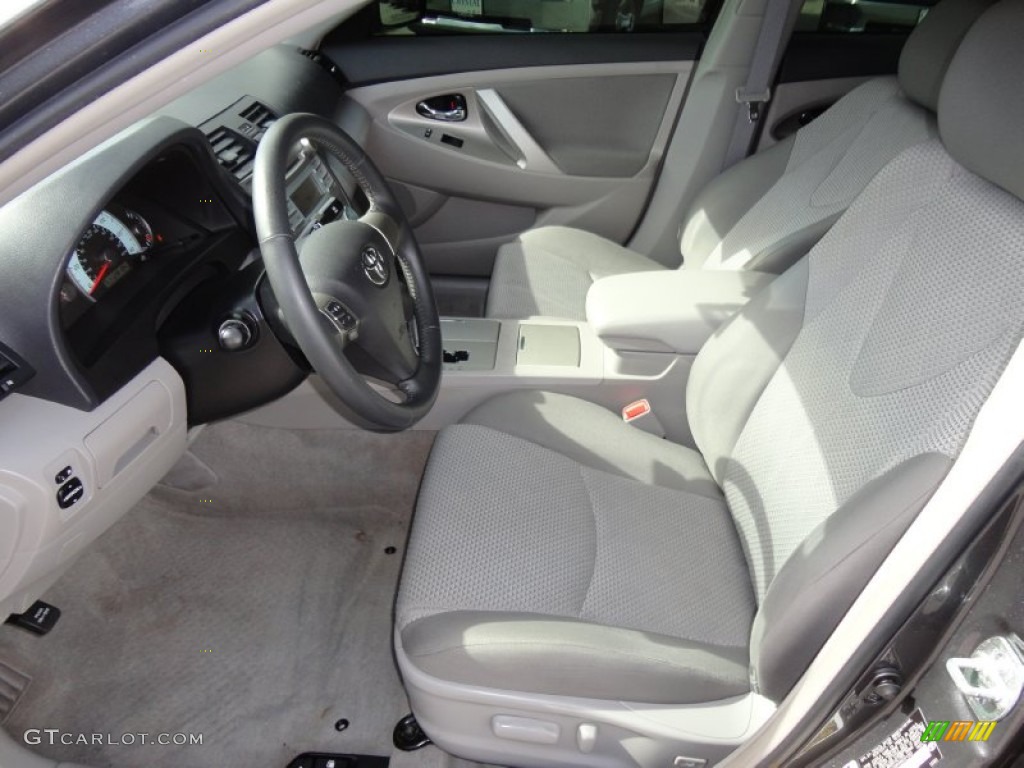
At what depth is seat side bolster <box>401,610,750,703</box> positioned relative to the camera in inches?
40.9

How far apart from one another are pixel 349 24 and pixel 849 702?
1.82 meters

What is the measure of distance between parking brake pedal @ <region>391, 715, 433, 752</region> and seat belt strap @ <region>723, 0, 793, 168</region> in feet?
4.75

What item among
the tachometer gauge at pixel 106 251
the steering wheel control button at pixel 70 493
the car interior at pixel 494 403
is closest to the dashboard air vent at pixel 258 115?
the car interior at pixel 494 403

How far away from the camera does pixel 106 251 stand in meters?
1.15

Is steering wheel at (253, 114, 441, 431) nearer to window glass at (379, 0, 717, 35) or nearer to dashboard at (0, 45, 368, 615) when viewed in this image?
dashboard at (0, 45, 368, 615)

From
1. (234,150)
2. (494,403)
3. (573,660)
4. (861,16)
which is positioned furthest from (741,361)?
(861,16)

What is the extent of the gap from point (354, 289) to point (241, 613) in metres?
0.85

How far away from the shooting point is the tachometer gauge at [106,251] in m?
1.09

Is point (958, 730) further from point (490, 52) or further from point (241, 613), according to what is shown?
point (490, 52)

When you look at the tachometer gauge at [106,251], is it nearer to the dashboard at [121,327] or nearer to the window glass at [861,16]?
the dashboard at [121,327]

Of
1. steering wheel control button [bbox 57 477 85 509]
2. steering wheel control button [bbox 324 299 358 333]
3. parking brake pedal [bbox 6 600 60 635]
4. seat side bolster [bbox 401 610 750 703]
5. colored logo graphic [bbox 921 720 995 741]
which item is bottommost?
parking brake pedal [bbox 6 600 60 635]

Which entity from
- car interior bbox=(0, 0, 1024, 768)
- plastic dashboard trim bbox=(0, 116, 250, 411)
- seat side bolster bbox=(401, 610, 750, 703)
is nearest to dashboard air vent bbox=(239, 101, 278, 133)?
car interior bbox=(0, 0, 1024, 768)

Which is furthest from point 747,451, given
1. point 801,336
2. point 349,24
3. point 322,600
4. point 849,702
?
point 349,24

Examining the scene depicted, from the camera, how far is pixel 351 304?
3.59 ft
